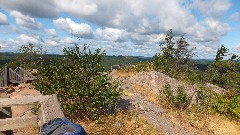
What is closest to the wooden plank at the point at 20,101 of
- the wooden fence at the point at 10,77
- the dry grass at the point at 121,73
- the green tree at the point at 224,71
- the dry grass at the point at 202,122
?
the dry grass at the point at 202,122

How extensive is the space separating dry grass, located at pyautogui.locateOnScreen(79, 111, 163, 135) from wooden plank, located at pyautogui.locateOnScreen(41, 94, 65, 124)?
20.4 feet

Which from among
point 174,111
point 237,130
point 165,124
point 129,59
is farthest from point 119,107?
point 129,59

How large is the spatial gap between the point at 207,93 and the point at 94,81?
948cm

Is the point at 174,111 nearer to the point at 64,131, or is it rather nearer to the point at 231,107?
the point at 231,107

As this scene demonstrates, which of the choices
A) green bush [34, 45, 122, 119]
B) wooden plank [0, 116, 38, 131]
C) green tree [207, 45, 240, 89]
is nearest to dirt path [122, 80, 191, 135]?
green bush [34, 45, 122, 119]

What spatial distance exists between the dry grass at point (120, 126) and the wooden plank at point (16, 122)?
21.5 feet

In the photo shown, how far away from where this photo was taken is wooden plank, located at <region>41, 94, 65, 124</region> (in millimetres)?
4312

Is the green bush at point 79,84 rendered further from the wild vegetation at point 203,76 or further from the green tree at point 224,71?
the green tree at point 224,71

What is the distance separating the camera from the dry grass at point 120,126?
11238 millimetres

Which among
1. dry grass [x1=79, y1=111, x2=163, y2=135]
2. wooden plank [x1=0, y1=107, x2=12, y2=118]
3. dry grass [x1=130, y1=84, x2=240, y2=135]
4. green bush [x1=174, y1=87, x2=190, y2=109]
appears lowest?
dry grass [x1=130, y1=84, x2=240, y2=135]

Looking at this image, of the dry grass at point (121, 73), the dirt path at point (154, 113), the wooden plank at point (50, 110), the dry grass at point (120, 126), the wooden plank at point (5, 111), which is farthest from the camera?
the dry grass at point (121, 73)

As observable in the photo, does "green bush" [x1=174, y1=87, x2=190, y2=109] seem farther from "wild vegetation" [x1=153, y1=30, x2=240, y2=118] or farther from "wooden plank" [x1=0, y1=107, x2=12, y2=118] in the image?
"wooden plank" [x1=0, y1=107, x2=12, y2=118]

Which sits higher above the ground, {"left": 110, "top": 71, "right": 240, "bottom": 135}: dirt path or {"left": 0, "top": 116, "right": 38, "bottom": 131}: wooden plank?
{"left": 0, "top": 116, "right": 38, "bottom": 131}: wooden plank

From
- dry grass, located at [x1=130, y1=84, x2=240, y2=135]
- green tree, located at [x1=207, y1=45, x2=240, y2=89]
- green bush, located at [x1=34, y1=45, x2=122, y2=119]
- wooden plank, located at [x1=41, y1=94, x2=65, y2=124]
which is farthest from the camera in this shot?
green tree, located at [x1=207, y1=45, x2=240, y2=89]
